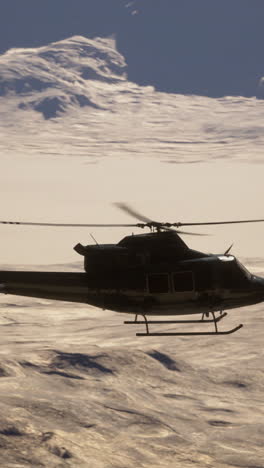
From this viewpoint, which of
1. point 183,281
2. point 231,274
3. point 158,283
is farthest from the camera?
point 231,274

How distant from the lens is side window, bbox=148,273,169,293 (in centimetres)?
5650

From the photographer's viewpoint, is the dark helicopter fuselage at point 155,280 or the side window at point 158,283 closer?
the side window at point 158,283

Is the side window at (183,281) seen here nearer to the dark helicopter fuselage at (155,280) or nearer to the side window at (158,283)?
the dark helicopter fuselage at (155,280)

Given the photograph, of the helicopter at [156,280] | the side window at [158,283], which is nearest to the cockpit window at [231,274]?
the helicopter at [156,280]

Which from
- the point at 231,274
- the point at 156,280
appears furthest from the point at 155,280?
the point at 231,274

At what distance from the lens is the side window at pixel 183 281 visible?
56.4 m

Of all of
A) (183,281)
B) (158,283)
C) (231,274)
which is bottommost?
(158,283)

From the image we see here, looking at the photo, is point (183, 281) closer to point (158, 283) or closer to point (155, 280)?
point (158, 283)

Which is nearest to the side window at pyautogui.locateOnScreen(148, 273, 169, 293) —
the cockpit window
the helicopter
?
the helicopter

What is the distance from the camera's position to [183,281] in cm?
5653

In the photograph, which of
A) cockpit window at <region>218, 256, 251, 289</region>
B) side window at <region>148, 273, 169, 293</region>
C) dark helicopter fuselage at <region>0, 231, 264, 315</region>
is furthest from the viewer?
cockpit window at <region>218, 256, 251, 289</region>

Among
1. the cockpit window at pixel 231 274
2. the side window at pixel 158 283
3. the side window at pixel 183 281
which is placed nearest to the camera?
the side window at pixel 183 281

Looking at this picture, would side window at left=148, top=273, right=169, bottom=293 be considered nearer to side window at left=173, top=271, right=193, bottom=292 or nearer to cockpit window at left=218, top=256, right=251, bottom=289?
side window at left=173, top=271, right=193, bottom=292

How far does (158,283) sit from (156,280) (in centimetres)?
27
